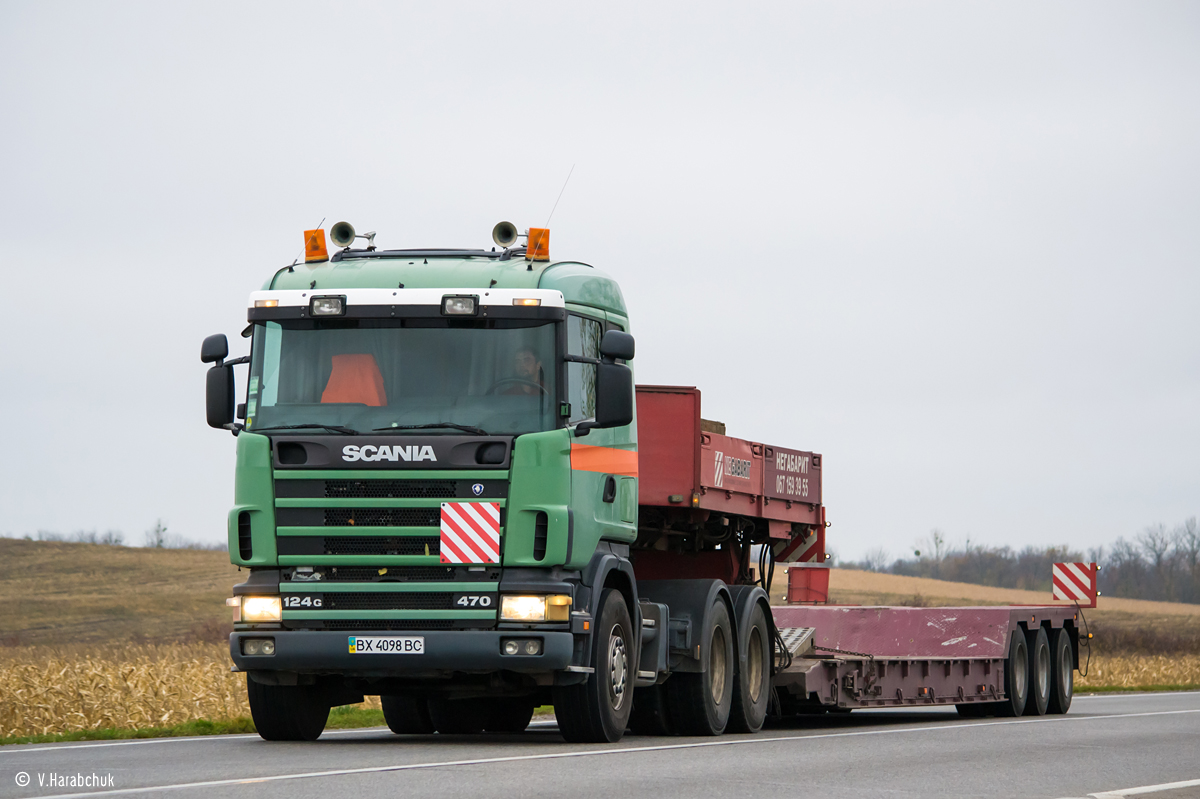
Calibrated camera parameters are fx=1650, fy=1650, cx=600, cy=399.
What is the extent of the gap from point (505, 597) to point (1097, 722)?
9219 mm

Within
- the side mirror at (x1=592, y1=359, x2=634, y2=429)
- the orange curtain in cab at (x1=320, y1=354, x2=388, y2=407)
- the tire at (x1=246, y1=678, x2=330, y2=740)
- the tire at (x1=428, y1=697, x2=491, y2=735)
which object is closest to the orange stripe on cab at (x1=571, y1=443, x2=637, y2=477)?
the side mirror at (x1=592, y1=359, x2=634, y2=429)

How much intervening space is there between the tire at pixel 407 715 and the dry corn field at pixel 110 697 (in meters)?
2.33

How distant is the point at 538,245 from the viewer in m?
13.2

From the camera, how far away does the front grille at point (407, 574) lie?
11961 millimetres

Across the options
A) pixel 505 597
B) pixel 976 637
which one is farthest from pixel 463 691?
pixel 976 637

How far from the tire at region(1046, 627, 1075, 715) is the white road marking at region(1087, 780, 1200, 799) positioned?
11.6 metres

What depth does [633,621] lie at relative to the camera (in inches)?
540

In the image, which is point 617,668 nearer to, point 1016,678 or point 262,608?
point 262,608

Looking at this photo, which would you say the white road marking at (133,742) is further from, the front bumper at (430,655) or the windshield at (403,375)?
the windshield at (403,375)

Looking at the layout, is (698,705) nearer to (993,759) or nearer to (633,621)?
(633,621)

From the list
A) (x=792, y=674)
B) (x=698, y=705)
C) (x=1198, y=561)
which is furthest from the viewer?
(x=1198, y=561)

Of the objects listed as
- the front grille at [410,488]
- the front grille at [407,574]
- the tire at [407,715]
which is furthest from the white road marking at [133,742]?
the front grille at [410,488]

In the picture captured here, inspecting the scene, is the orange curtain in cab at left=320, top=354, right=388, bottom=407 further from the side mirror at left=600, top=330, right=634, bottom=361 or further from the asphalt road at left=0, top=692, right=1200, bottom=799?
the asphalt road at left=0, top=692, right=1200, bottom=799

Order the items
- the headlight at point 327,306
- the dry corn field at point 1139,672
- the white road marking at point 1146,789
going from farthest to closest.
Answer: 1. the dry corn field at point 1139,672
2. the headlight at point 327,306
3. the white road marking at point 1146,789
